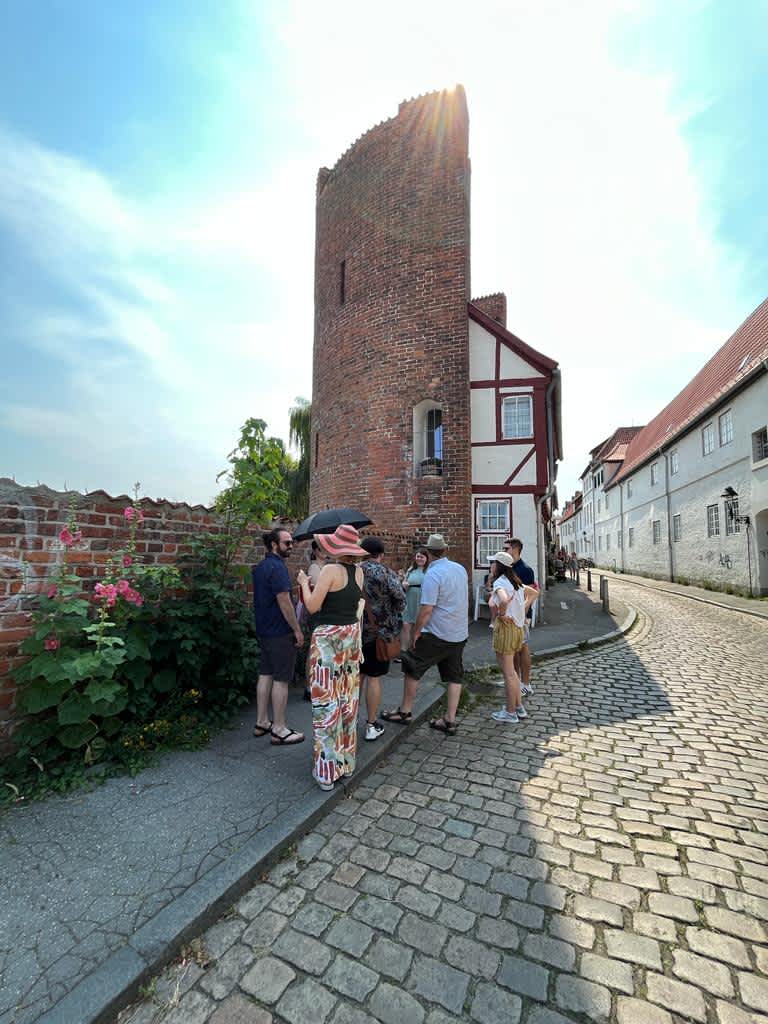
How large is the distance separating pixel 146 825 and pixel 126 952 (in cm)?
86

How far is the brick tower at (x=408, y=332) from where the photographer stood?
1083cm

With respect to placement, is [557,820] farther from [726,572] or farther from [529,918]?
[726,572]

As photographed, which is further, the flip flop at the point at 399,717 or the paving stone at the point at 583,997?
the flip flop at the point at 399,717

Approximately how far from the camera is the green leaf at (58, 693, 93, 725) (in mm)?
2811

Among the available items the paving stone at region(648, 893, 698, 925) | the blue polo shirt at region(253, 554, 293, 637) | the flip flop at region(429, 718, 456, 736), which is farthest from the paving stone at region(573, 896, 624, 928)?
the blue polo shirt at region(253, 554, 293, 637)

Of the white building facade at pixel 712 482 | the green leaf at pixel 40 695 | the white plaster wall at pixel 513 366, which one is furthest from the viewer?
the white building facade at pixel 712 482

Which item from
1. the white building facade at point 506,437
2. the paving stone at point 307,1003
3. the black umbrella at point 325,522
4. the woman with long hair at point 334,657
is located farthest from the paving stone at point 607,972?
the white building facade at point 506,437

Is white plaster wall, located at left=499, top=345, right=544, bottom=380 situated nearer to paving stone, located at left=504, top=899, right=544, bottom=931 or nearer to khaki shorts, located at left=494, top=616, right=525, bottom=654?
khaki shorts, located at left=494, top=616, right=525, bottom=654

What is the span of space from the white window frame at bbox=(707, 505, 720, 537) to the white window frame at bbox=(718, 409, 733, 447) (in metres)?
2.65

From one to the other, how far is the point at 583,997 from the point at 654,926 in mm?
569

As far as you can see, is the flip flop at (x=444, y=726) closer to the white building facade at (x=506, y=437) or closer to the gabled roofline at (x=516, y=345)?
the white building facade at (x=506, y=437)

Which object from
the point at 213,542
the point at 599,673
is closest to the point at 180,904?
the point at 213,542

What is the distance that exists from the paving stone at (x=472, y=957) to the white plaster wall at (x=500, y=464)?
989cm

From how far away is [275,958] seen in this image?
1858 millimetres
